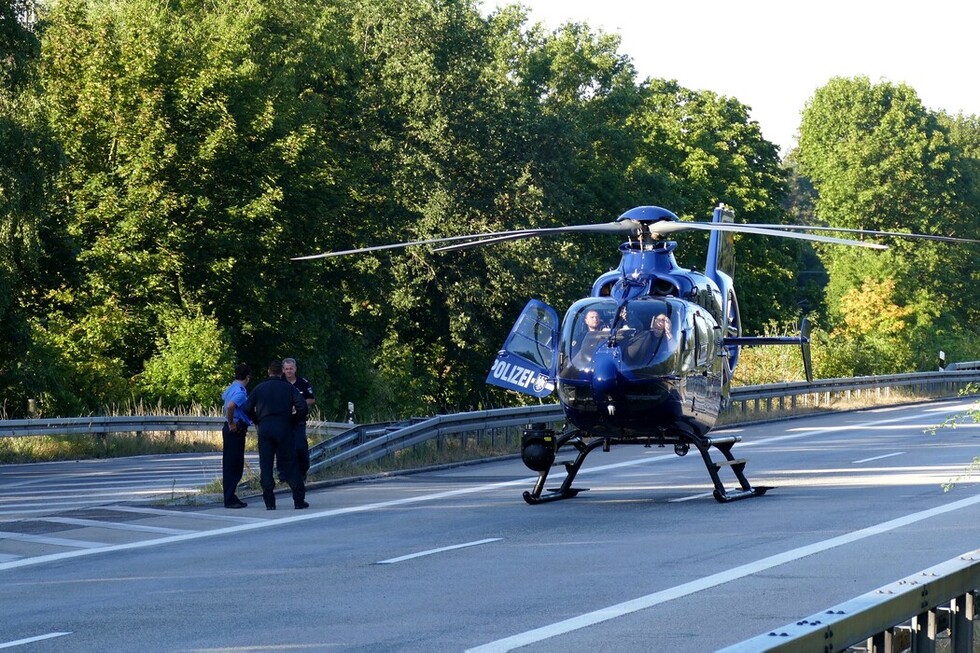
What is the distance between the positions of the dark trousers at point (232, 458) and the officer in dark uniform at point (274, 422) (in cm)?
45

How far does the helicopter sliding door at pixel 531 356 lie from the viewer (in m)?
18.9

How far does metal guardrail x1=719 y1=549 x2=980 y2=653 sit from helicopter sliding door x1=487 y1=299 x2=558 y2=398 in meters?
11.5

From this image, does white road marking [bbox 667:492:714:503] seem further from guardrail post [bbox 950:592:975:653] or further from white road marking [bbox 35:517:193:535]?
guardrail post [bbox 950:592:975:653]

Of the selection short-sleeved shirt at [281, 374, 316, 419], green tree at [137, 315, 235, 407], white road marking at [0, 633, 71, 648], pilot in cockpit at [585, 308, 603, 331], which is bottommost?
white road marking at [0, 633, 71, 648]

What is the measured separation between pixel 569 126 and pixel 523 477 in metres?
33.6

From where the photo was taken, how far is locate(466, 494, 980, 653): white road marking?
947cm

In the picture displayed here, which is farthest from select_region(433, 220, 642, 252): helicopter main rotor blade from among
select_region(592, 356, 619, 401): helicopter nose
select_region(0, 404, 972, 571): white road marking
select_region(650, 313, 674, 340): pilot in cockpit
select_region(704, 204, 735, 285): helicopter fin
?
select_region(704, 204, 735, 285): helicopter fin

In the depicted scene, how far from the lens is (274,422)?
18000mm

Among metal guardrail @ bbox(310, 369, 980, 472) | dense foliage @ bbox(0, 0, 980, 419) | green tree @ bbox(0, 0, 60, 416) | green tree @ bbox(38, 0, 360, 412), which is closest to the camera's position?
metal guardrail @ bbox(310, 369, 980, 472)

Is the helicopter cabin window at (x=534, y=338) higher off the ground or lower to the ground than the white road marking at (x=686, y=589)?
higher

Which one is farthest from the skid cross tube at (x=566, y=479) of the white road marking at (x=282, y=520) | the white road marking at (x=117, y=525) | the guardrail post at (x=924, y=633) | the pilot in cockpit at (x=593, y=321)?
the guardrail post at (x=924, y=633)

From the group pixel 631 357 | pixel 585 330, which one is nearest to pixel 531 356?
pixel 585 330

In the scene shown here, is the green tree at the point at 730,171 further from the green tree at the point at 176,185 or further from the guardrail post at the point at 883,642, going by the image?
the guardrail post at the point at 883,642

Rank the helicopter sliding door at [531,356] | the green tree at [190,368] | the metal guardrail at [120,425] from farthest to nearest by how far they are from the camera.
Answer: the green tree at [190,368] < the metal guardrail at [120,425] < the helicopter sliding door at [531,356]
